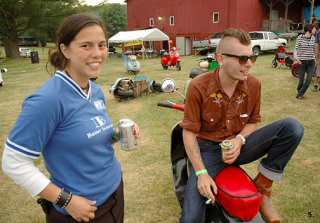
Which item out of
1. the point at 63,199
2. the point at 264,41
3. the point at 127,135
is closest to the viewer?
the point at 63,199

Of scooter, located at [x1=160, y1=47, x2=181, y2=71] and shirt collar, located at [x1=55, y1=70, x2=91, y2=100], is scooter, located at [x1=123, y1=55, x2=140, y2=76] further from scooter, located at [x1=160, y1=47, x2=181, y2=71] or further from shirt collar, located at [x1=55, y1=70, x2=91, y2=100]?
shirt collar, located at [x1=55, y1=70, x2=91, y2=100]

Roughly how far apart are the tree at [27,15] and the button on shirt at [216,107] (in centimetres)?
2468

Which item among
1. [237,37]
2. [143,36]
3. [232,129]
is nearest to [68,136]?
[232,129]

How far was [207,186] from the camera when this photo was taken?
177cm

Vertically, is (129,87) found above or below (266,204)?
above

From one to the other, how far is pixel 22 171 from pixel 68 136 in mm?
253

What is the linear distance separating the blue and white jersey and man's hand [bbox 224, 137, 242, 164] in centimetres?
90

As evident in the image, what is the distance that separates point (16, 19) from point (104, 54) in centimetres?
2826

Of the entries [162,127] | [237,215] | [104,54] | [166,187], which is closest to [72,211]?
[104,54]

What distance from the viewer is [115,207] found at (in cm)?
161

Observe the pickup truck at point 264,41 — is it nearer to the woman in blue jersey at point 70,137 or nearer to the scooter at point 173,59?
the scooter at point 173,59

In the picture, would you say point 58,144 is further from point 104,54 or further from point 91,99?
point 104,54

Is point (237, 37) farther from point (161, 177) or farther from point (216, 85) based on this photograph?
point (161, 177)

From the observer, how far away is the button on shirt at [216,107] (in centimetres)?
209
